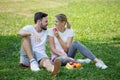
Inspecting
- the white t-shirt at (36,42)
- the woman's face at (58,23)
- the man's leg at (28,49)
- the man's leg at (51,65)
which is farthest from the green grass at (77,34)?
the woman's face at (58,23)

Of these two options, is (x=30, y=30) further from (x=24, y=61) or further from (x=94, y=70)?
(x=94, y=70)

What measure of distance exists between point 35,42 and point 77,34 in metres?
6.27

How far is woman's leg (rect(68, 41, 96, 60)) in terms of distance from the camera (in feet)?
28.4

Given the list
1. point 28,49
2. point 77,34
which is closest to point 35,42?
point 28,49

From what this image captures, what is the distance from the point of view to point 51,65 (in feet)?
27.0

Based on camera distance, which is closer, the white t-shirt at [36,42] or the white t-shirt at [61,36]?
the white t-shirt at [36,42]

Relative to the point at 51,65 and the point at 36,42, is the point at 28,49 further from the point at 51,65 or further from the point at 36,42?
the point at 51,65

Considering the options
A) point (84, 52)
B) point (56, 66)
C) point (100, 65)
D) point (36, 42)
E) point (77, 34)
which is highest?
point (36, 42)

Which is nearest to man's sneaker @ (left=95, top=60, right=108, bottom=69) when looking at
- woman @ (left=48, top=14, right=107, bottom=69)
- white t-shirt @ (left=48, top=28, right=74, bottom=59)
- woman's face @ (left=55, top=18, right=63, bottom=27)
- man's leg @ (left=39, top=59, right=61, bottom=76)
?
woman @ (left=48, top=14, right=107, bottom=69)

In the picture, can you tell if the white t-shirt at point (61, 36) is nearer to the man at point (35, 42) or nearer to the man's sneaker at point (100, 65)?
the man at point (35, 42)

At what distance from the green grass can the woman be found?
0.35 m

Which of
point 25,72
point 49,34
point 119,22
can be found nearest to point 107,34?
point 119,22

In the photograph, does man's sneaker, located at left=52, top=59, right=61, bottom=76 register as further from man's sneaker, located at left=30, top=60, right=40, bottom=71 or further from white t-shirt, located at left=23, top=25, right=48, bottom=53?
white t-shirt, located at left=23, top=25, right=48, bottom=53

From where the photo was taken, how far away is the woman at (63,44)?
869 cm
